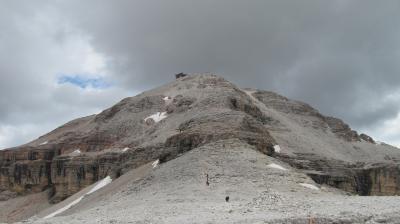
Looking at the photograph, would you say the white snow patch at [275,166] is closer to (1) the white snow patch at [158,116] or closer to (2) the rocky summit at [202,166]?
(2) the rocky summit at [202,166]

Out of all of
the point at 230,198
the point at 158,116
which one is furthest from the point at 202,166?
the point at 158,116

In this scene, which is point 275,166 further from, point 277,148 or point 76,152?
point 76,152

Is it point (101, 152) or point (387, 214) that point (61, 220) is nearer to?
point (387, 214)

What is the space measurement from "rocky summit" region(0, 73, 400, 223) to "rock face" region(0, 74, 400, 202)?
24 cm

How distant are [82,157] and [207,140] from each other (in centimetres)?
4724

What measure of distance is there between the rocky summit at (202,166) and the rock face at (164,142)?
24 centimetres

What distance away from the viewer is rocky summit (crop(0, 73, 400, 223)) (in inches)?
1182

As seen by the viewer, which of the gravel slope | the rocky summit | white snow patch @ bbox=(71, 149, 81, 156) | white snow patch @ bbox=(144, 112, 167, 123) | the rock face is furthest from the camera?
white snow patch @ bbox=(71, 149, 81, 156)

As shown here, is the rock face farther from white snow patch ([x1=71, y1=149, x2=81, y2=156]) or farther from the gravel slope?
the gravel slope

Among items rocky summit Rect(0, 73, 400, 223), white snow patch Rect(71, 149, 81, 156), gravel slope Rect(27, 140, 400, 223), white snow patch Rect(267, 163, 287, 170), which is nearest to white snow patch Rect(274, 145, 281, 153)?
rocky summit Rect(0, 73, 400, 223)

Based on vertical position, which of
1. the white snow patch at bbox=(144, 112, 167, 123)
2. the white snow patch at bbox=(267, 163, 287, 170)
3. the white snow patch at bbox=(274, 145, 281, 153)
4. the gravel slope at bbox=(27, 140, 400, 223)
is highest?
the white snow patch at bbox=(144, 112, 167, 123)

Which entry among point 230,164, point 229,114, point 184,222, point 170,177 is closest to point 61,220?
point 184,222

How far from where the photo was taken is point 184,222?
25.5m

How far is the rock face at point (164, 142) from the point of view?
7750 centimetres
